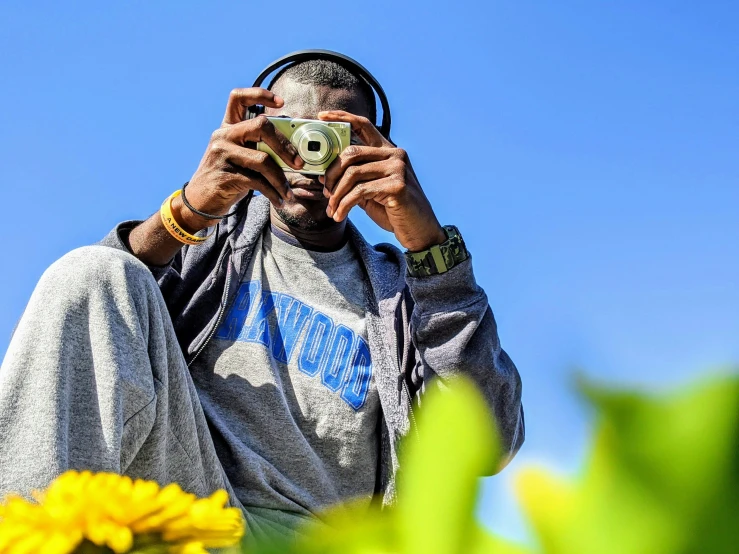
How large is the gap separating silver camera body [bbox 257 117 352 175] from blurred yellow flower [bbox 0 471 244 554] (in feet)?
4.16

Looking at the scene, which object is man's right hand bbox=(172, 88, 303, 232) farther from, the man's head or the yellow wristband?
the man's head

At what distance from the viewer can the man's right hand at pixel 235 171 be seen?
167cm

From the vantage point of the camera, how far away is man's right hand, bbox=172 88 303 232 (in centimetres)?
167

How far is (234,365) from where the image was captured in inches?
65.4

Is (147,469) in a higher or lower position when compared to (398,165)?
lower

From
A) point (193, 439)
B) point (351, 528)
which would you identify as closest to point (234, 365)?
point (193, 439)

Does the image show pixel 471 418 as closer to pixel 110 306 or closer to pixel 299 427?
pixel 110 306

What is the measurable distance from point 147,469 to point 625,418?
107cm

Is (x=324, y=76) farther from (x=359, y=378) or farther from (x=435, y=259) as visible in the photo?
(x=359, y=378)

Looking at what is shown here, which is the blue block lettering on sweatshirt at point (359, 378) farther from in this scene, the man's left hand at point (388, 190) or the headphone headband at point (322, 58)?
the headphone headband at point (322, 58)

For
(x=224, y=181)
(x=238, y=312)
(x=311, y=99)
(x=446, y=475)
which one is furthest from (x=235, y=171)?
(x=446, y=475)

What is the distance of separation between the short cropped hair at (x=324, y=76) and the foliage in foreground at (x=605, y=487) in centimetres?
189

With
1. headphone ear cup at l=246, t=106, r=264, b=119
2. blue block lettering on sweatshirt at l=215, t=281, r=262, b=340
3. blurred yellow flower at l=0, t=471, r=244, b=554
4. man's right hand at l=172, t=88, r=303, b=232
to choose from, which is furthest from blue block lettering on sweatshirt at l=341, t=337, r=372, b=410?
blurred yellow flower at l=0, t=471, r=244, b=554

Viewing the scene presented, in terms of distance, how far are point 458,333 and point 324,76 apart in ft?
2.67
